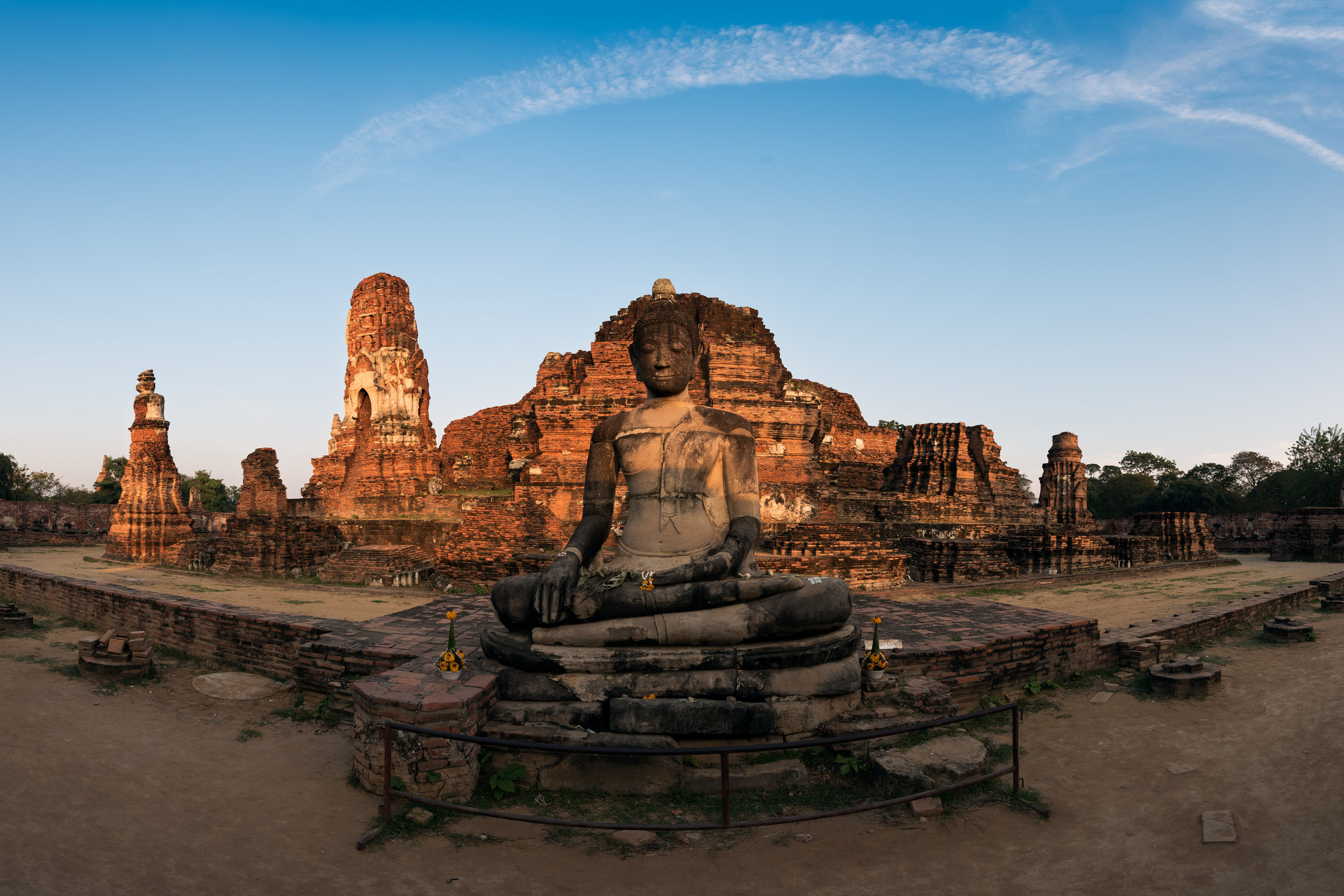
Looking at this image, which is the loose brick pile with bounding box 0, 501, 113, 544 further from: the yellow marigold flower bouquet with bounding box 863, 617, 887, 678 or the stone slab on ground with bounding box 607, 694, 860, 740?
the yellow marigold flower bouquet with bounding box 863, 617, 887, 678

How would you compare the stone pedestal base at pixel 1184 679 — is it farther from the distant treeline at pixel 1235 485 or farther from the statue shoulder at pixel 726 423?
the distant treeline at pixel 1235 485

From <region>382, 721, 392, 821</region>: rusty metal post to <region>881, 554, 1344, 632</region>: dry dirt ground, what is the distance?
22.2ft

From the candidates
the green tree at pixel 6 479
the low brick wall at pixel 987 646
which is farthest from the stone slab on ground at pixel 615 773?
the green tree at pixel 6 479

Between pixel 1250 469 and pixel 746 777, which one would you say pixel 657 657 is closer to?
pixel 746 777

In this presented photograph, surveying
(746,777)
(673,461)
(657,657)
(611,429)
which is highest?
(611,429)

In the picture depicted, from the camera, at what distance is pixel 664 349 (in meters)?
4.92

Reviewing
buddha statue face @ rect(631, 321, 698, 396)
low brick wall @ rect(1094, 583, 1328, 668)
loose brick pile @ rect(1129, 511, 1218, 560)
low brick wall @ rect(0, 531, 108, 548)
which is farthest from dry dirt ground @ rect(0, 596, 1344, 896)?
low brick wall @ rect(0, 531, 108, 548)

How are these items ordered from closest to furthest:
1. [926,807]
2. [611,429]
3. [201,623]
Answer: [926,807] < [611,429] < [201,623]

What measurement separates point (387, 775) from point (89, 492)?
176ft

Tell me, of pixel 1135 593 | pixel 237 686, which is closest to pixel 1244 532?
pixel 1135 593

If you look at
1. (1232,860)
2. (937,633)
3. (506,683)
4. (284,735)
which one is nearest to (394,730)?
(506,683)

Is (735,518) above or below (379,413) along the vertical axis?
below

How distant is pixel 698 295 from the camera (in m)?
15.9

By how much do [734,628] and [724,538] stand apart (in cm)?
75
